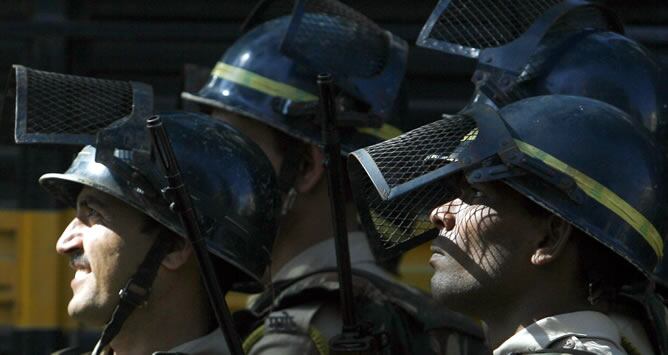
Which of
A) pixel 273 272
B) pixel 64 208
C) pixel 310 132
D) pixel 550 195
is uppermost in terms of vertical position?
pixel 550 195

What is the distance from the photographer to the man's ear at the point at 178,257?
378cm

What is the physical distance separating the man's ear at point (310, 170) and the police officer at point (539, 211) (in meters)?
1.20

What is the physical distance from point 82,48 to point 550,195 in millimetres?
2709

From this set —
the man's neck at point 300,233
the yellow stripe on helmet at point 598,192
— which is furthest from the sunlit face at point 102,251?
the yellow stripe on helmet at point 598,192

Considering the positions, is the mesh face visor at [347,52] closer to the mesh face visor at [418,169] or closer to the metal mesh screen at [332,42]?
the metal mesh screen at [332,42]

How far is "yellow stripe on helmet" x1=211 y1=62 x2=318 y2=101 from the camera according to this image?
4625 millimetres

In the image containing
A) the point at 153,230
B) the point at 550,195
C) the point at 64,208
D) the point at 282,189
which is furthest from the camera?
the point at 64,208

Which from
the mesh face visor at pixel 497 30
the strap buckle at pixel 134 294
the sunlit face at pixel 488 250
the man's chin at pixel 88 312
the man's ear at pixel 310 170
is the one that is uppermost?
the mesh face visor at pixel 497 30

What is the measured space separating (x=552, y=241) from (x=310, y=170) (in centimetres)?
140

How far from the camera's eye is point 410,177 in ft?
10.5

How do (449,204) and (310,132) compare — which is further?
(310,132)

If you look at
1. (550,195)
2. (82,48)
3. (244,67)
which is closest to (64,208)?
(82,48)

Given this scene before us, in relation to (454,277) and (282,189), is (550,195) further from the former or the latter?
(282,189)

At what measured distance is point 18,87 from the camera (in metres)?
3.83
